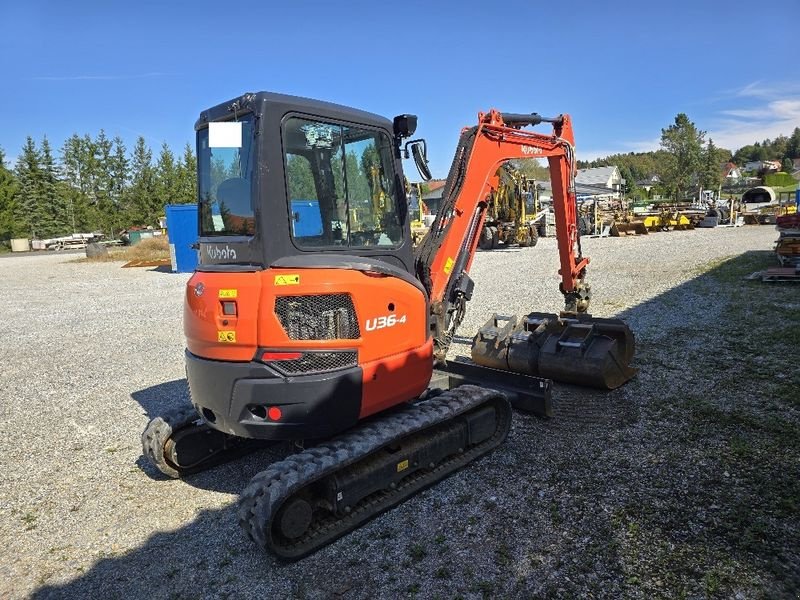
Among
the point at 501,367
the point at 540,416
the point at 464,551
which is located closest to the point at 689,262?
the point at 501,367

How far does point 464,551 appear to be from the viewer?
364cm

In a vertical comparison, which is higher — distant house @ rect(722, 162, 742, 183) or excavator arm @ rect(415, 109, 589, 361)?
distant house @ rect(722, 162, 742, 183)

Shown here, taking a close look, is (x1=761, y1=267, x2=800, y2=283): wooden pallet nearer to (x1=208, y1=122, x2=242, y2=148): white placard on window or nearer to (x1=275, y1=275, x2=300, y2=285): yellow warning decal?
(x1=275, y1=275, x2=300, y2=285): yellow warning decal

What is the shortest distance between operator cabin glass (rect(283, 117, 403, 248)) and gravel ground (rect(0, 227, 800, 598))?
2.08 meters

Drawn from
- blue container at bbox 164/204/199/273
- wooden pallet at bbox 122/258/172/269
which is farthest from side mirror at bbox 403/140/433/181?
wooden pallet at bbox 122/258/172/269

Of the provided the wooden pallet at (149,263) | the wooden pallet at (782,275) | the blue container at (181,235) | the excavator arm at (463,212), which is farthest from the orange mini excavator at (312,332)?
the wooden pallet at (149,263)

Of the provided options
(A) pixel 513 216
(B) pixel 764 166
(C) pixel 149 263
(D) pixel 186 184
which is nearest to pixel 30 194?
(D) pixel 186 184

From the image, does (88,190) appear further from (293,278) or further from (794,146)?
(794,146)

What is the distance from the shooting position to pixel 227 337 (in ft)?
12.9

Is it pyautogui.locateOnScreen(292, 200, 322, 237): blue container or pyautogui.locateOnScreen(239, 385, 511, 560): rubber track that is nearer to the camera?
pyautogui.locateOnScreen(239, 385, 511, 560): rubber track

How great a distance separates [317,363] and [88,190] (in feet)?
211

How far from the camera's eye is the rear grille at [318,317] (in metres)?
3.85

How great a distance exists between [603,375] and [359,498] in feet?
10.8

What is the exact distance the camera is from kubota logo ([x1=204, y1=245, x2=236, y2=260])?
4.09 metres
